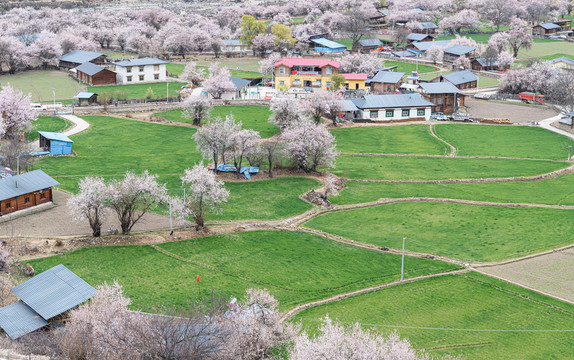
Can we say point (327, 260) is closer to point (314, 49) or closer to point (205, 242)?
point (205, 242)

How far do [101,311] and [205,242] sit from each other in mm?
18786

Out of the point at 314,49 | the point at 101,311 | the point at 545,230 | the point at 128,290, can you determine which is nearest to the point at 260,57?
the point at 314,49

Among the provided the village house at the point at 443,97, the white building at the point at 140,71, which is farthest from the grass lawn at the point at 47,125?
the village house at the point at 443,97

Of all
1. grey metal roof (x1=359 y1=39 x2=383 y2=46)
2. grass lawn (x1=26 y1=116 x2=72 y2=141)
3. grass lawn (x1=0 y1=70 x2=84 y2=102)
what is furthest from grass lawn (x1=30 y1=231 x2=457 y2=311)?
grey metal roof (x1=359 y1=39 x2=383 y2=46)

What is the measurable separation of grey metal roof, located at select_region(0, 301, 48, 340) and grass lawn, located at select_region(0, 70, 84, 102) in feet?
223

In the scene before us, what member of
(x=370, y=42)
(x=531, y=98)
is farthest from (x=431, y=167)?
(x=370, y=42)

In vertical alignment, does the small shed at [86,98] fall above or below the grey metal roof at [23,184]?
above

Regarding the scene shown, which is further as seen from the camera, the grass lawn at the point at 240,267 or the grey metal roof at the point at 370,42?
the grey metal roof at the point at 370,42

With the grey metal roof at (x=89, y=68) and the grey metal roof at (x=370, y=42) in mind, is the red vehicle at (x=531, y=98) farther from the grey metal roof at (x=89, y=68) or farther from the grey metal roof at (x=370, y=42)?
the grey metal roof at (x=89, y=68)

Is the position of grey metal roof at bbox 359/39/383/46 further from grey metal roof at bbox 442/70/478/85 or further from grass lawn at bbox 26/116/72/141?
grass lawn at bbox 26/116/72/141

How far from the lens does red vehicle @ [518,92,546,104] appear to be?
343 feet

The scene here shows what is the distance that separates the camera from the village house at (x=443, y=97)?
324 feet

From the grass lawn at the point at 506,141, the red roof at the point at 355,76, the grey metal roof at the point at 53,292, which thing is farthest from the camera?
the red roof at the point at 355,76

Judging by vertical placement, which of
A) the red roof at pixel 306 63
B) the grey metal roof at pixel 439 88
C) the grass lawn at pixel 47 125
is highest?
the red roof at pixel 306 63
